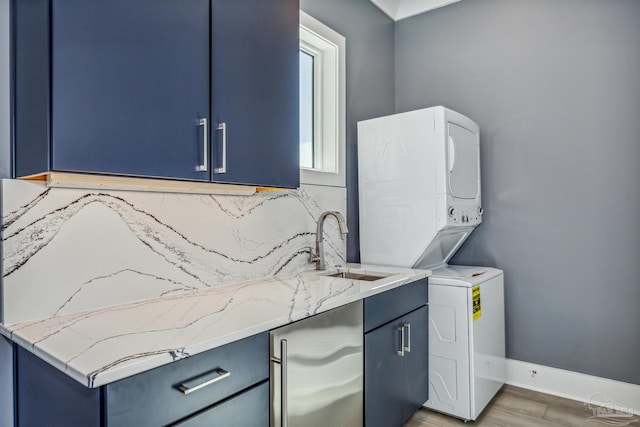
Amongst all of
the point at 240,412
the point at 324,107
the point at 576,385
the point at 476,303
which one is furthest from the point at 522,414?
the point at 324,107

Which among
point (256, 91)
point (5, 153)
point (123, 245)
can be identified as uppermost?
point (256, 91)

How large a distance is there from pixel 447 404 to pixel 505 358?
70cm

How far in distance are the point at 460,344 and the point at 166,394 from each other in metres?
1.67

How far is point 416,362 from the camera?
2.13 m

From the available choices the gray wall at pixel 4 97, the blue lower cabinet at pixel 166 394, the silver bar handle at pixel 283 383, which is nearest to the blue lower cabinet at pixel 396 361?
the silver bar handle at pixel 283 383

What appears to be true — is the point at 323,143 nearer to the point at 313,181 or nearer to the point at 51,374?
the point at 313,181

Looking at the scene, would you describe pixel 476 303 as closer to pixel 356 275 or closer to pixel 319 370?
pixel 356 275

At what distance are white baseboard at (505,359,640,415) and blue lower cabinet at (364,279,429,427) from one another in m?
0.83

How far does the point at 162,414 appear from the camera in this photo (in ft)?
3.13

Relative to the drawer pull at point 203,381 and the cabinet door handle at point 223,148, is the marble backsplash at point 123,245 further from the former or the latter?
the drawer pull at point 203,381

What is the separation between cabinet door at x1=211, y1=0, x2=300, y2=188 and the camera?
1422mm

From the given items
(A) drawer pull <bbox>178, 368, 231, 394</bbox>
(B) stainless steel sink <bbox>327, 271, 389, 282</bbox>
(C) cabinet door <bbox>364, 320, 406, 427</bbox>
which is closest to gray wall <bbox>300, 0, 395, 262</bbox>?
(B) stainless steel sink <bbox>327, 271, 389, 282</bbox>

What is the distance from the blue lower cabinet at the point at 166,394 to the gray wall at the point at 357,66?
1.62m

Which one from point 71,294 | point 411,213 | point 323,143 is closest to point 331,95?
point 323,143
